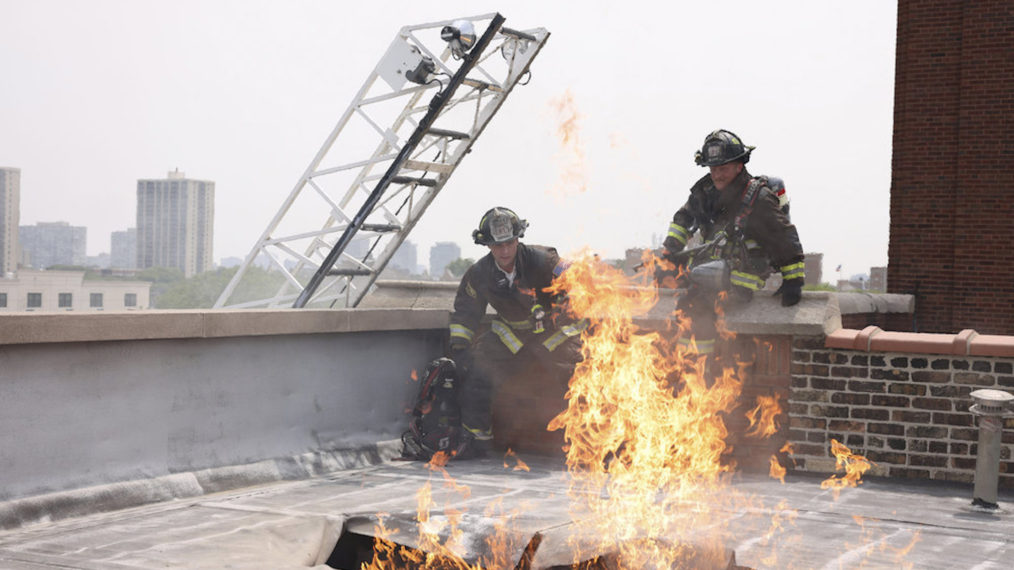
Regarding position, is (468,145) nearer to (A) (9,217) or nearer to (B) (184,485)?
(B) (184,485)

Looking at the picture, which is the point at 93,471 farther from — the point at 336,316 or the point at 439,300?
the point at 439,300

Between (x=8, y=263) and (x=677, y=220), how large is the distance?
126605mm

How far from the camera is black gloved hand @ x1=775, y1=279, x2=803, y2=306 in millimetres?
7133

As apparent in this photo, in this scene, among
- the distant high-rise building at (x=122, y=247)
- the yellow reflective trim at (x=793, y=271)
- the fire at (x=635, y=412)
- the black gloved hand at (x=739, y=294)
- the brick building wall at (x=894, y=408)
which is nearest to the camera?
the fire at (x=635, y=412)

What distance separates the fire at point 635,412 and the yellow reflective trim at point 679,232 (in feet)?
1.65

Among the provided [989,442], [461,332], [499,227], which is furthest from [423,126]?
[989,442]

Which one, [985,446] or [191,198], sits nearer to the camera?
[985,446]

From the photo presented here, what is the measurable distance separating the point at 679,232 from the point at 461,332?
6.70ft

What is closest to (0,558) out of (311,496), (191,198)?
(311,496)

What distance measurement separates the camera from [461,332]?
25.1 ft

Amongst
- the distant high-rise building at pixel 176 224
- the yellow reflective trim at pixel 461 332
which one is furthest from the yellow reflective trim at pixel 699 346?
the distant high-rise building at pixel 176 224

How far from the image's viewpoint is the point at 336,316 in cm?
719

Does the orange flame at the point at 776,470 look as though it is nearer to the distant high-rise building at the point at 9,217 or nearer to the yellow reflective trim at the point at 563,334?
the yellow reflective trim at the point at 563,334

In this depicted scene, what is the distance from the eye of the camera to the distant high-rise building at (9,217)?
4449 inches
